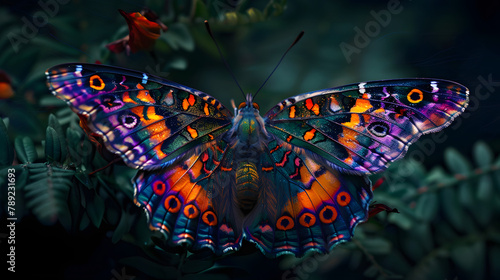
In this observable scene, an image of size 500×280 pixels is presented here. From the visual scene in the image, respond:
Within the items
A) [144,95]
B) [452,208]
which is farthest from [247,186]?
[452,208]

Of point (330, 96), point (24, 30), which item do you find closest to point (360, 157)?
point (330, 96)

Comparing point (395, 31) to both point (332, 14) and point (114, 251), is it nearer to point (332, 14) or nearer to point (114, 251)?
point (332, 14)

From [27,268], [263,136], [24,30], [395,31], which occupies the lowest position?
[27,268]

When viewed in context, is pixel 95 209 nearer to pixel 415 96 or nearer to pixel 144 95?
pixel 144 95

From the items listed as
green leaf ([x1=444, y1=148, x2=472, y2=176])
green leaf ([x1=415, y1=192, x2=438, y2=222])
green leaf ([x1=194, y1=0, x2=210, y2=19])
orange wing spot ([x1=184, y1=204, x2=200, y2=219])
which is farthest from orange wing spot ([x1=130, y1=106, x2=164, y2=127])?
green leaf ([x1=444, y1=148, x2=472, y2=176])

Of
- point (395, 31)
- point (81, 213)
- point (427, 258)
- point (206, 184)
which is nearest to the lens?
point (81, 213)
